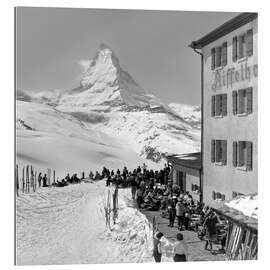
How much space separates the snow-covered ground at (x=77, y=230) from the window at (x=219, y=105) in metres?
2.74

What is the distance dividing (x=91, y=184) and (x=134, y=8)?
3.77 meters

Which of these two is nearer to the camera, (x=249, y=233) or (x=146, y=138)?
(x=249, y=233)

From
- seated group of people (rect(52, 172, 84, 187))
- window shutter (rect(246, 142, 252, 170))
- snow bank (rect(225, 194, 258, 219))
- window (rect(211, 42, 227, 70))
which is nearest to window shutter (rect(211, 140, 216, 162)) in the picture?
window shutter (rect(246, 142, 252, 170))

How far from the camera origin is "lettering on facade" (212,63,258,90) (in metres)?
13.8

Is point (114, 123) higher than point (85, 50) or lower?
lower

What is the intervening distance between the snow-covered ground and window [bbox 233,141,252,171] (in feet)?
7.92

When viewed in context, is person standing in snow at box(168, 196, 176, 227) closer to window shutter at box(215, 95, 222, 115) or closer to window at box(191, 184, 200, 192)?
window at box(191, 184, 200, 192)

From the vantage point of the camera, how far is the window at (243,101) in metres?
13.8

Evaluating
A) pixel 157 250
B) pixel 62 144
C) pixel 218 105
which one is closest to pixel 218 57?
pixel 218 105

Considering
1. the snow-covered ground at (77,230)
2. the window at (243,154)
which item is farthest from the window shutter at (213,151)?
the snow-covered ground at (77,230)

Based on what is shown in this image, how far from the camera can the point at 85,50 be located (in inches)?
525

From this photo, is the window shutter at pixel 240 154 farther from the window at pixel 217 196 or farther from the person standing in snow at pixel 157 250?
the person standing in snow at pixel 157 250
